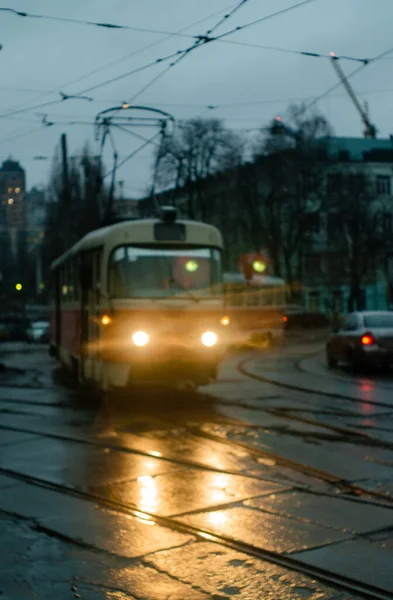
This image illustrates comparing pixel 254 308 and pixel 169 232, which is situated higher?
pixel 169 232

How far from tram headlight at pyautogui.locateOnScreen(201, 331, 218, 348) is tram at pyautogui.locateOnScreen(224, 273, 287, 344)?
70.1 feet

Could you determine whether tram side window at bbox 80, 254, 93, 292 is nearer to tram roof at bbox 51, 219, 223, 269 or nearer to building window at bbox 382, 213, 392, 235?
tram roof at bbox 51, 219, 223, 269

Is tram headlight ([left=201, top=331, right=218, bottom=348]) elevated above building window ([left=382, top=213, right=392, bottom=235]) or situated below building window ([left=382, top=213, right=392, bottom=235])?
below

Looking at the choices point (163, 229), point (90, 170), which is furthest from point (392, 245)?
point (163, 229)

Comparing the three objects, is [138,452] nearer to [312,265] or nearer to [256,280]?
[256,280]

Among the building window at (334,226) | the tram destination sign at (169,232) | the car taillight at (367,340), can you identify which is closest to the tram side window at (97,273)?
the tram destination sign at (169,232)

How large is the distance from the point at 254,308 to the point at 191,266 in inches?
992

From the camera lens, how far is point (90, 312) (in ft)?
51.5

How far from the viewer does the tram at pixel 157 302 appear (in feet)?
45.9

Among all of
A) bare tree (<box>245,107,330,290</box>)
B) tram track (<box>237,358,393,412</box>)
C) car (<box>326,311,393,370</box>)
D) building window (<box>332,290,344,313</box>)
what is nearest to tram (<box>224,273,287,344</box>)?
bare tree (<box>245,107,330,290</box>)

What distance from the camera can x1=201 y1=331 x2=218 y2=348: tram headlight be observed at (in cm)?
1442

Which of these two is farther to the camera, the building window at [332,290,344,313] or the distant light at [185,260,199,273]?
the building window at [332,290,344,313]

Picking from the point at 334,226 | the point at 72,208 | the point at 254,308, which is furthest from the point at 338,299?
the point at 254,308

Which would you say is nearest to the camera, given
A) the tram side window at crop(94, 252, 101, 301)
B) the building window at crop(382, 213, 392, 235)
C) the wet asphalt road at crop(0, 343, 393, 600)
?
the wet asphalt road at crop(0, 343, 393, 600)
